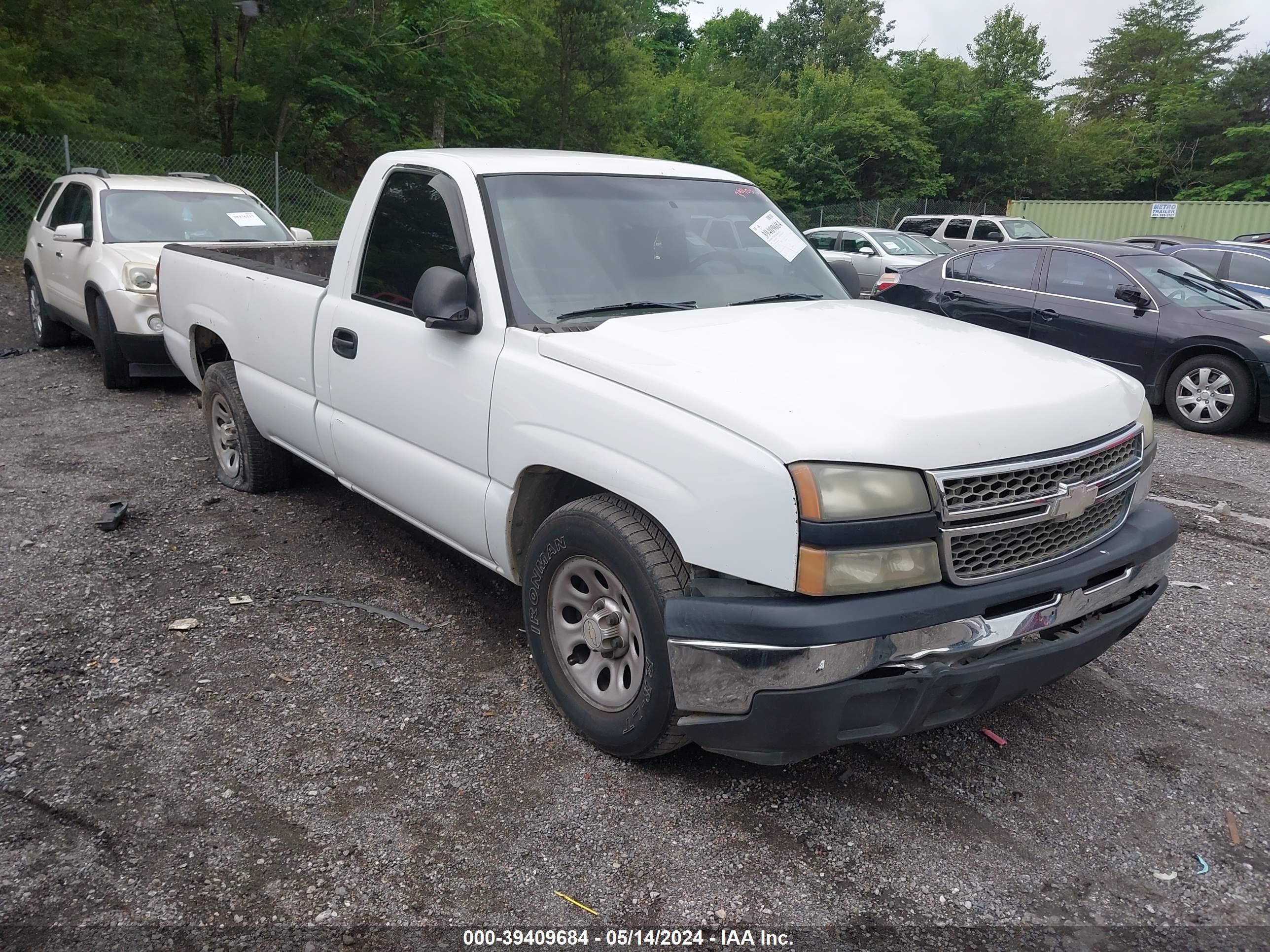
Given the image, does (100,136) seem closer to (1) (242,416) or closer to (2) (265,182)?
(2) (265,182)

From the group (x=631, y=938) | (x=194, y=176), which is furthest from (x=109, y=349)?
(x=631, y=938)

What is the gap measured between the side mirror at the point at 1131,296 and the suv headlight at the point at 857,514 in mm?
7443

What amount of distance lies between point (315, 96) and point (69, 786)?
19759mm

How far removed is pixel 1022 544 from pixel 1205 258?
10862 mm

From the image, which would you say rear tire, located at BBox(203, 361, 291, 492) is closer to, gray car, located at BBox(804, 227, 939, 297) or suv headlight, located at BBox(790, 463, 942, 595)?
suv headlight, located at BBox(790, 463, 942, 595)

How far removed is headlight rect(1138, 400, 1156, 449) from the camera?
3.26 meters

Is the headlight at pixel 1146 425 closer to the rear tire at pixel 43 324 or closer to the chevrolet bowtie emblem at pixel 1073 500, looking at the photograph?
the chevrolet bowtie emblem at pixel 1073 500

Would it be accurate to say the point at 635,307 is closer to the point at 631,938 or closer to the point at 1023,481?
the point at 1023,481

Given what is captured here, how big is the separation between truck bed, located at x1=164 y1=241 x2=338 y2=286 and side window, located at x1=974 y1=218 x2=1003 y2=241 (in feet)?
59.0

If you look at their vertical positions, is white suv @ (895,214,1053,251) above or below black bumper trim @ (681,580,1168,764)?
above

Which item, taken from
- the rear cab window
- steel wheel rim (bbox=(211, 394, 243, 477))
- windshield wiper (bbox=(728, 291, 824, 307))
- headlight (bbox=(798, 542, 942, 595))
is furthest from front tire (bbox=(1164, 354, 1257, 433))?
the rear cab window

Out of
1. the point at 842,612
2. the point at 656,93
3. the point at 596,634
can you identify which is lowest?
the point at 596,634

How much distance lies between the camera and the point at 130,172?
15250mm

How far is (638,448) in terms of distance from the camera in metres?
2.81
